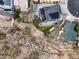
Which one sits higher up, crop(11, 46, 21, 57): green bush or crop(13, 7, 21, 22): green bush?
crop(13, 7, 21, 22): green bush

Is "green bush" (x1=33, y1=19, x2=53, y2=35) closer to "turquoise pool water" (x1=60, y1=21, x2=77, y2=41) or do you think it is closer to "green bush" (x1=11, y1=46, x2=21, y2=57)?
"turquoise pool water" (x1=60, y1=21, x2=77, y2=41)

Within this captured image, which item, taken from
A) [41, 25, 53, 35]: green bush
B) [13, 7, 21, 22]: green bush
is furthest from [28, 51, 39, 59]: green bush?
[13, 7, 21, 22]: green bush

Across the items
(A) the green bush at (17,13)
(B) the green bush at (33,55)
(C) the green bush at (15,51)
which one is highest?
(A) the green bush at (17,13)

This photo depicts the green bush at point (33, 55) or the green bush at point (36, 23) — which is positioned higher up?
the green bush at point (36, 23)

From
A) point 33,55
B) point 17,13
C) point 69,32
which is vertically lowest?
point 33,55

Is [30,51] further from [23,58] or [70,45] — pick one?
[70,45]

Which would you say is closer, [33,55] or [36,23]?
[33,55]

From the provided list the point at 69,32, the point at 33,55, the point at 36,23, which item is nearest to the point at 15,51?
the point at 33,55

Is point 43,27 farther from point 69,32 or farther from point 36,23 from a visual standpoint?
point 69,32

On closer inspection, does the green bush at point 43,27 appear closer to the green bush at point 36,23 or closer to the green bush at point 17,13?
the green bush at point 36,23

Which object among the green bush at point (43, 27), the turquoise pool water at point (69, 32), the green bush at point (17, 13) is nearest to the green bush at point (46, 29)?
the green bush at point (43, 27)

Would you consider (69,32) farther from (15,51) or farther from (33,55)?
(15,51)

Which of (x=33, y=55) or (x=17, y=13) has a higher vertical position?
(x=17, y=13)
